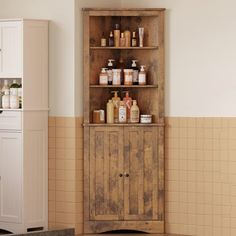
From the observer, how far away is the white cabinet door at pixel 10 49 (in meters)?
8.20

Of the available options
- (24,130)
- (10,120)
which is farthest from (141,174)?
(10,120)

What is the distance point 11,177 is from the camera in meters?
8.30

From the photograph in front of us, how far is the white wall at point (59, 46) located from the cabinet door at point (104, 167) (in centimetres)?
44

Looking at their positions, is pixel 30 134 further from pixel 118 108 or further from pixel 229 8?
pixel 229 8

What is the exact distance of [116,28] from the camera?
858cm

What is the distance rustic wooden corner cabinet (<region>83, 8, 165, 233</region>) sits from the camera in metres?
8.44

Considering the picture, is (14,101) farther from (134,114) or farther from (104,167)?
(134,114)

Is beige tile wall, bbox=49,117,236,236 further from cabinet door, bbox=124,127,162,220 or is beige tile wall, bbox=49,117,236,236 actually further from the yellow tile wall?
cabinet door, bbox=124,127,162,220

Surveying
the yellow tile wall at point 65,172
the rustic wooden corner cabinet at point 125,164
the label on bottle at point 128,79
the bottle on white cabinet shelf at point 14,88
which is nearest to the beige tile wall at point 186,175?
the yellow tile wall at point 65,172

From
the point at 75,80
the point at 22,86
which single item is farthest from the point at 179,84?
the point at 22,86

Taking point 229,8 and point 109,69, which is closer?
point 229,8

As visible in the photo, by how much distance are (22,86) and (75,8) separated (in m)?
0.96

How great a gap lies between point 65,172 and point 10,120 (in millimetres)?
777

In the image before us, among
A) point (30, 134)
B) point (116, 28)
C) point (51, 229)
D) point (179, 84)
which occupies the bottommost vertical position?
point (51, 229)
